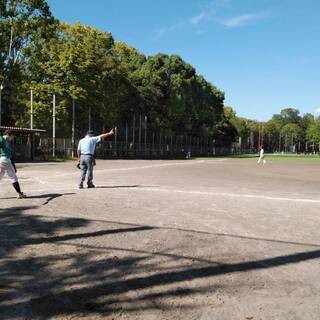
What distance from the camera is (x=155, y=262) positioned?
6.45 metres

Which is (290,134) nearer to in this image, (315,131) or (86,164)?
(315,131)

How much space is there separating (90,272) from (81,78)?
47.6 metres

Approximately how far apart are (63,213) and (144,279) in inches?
178

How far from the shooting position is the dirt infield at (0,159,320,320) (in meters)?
4.91

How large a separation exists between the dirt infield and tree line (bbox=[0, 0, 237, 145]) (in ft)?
119

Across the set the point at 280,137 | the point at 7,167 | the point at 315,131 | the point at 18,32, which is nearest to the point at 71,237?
the point at 7,167

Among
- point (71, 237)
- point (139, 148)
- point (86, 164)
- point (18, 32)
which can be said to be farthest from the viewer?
point (139, 148)

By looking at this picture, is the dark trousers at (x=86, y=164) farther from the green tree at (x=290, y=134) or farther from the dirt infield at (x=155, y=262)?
the green tree at (x=290, y=134)

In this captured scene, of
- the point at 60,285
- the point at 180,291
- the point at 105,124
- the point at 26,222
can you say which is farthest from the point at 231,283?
the point at 105,124

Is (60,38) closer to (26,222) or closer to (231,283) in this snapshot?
(26,222)

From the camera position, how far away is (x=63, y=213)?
9.95 metres

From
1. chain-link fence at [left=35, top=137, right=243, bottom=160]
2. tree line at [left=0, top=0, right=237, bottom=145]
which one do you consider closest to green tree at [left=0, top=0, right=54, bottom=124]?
tree line at [left=0, top=0, right=237, bottom=145]

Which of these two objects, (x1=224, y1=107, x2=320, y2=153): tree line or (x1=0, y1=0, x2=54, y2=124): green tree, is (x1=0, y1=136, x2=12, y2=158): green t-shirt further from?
(x1=224, y1=107, x2=320, y2=153): tree line

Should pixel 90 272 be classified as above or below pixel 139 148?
below
